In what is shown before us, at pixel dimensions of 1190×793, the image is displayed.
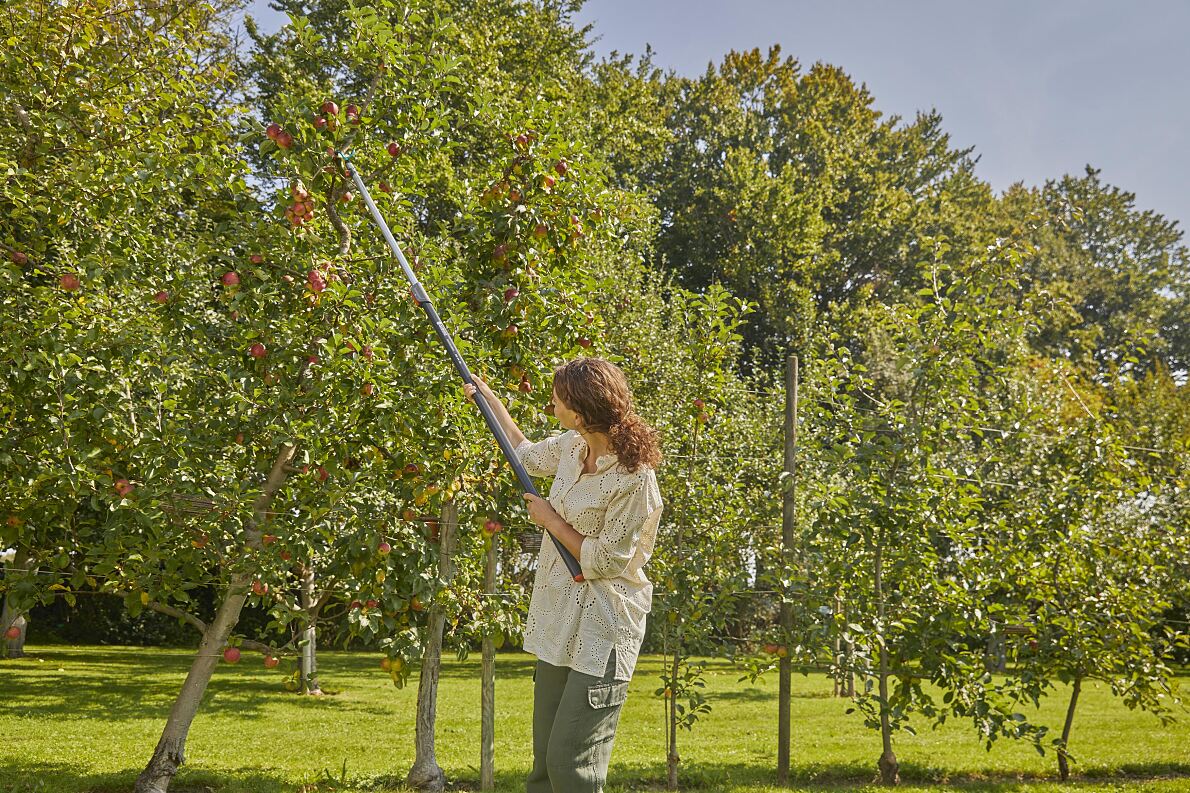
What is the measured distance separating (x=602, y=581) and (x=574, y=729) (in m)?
0.39

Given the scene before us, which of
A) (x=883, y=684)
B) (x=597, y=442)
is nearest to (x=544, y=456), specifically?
(x=597, y=442)

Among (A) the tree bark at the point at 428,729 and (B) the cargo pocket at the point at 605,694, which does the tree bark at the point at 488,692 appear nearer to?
(A) the tree bark at the point at 428,729

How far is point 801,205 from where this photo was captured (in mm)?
20078

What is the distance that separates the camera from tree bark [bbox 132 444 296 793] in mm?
4875

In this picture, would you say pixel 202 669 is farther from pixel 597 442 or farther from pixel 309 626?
pixel 597 442

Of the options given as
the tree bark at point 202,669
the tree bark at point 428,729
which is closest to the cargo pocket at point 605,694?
the tree bark at point 202,669

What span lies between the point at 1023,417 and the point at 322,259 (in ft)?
14.5

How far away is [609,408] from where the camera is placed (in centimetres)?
262

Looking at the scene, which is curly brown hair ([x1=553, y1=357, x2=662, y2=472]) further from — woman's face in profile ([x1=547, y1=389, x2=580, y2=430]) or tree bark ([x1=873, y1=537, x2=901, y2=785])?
tree bark ([x1=873, y1=537, x2=901, y2=785])

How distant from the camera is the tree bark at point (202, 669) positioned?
16.0 feet

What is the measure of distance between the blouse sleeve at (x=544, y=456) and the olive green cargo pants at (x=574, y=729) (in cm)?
62

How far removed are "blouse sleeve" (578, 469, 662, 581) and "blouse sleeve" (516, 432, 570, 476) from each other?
385 mm

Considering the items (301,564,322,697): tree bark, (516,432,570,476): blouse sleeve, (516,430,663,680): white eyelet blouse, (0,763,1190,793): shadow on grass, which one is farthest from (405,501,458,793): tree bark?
(516,430,663,680): white eyelet blouse

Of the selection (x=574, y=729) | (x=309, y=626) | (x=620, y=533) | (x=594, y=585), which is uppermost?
(x=620, y=533)
